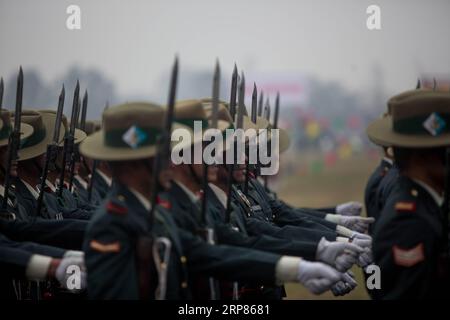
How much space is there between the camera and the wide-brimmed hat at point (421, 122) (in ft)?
15.9

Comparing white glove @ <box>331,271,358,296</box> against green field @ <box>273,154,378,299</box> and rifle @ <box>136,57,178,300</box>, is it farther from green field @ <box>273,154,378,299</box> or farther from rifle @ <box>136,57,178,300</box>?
green field @ <box>273,154,378,299</box>

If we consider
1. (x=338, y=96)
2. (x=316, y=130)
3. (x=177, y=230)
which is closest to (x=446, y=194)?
(x=177, y=230)

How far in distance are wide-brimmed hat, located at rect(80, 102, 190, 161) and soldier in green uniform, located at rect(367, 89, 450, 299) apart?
57.6 inches

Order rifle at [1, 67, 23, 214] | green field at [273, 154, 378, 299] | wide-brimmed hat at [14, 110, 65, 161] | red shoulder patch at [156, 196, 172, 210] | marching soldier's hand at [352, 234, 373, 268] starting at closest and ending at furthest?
red shoulder patch at [156, 196, 172, 210], rifle at [1, 67, 23, 214], marching soldier's hand at [352, 234, 373, 268], wide-brimmed hat at [14, 110, 65, 161], green field at [273, 154, 378, 299]

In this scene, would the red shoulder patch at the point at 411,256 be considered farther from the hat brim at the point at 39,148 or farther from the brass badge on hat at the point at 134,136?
the hat brim at the point at 39,148

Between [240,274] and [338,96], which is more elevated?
[240,274]

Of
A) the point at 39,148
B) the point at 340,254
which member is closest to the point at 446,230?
the point at 340,254

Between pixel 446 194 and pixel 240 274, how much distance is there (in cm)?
139

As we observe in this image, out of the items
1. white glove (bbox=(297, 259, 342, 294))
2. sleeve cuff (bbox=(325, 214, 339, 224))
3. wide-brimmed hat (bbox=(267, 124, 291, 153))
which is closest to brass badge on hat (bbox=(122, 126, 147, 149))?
white glove (bbox=(297, 259, 342, 294))

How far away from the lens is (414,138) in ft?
16.1

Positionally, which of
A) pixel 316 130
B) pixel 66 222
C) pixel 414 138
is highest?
pixel 414 138

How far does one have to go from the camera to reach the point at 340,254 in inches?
223

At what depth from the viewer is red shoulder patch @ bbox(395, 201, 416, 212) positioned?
4.66 m
